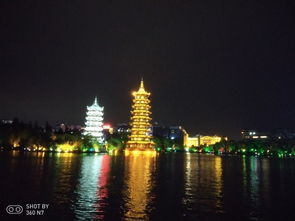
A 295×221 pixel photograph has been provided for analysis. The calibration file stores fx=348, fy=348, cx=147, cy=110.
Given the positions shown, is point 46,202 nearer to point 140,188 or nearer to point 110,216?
point 110,216

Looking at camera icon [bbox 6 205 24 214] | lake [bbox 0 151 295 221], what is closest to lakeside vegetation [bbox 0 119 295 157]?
lake [bbox 0 151 295 221]

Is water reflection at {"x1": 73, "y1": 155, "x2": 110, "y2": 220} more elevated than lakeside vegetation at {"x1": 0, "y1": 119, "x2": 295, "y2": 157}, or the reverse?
lakeside vegetation at {"x1": 0, "y1": 119, "x2": 295, "y2": 157}

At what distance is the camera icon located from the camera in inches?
789

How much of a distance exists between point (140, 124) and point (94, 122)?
74.2 feet

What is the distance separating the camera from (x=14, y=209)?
20734mm

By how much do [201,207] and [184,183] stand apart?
13.1m

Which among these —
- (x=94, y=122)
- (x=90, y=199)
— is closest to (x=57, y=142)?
(x=94, y=122)

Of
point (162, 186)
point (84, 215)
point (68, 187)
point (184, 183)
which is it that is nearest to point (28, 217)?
point (84, 215)

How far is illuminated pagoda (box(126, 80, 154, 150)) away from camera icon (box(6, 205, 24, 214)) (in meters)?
118

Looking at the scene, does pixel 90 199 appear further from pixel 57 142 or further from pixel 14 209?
pixel 57 142

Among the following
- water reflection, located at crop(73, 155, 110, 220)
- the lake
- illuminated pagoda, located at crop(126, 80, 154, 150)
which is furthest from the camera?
illuminated pagoda, located at crop(126, 80, 154, 150)

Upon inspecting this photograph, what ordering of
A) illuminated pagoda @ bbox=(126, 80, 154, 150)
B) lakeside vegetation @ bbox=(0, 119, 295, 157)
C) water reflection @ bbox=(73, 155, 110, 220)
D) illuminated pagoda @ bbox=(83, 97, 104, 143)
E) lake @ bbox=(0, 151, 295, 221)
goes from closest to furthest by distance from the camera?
1. water reflection @ bbox=(73, 155, 110, 220)
2. lake @ bbox=(0, 151, 295, 221)
3. lakeside vegetation @ bbox=(0, 119, 295, 157)
4. illuminated pagoda @ bbox=(126, 80, 154, 150)
5. illuminated pagoda @ bbox=(83, 97, 104, 143)

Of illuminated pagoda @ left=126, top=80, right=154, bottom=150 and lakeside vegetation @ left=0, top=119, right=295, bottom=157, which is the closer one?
lakeside vegetation @ left=0, top=119, right=295, bottom=157

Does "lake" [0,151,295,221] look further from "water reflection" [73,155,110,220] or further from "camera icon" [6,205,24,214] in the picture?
"camera icon" [6,205,24,214]
